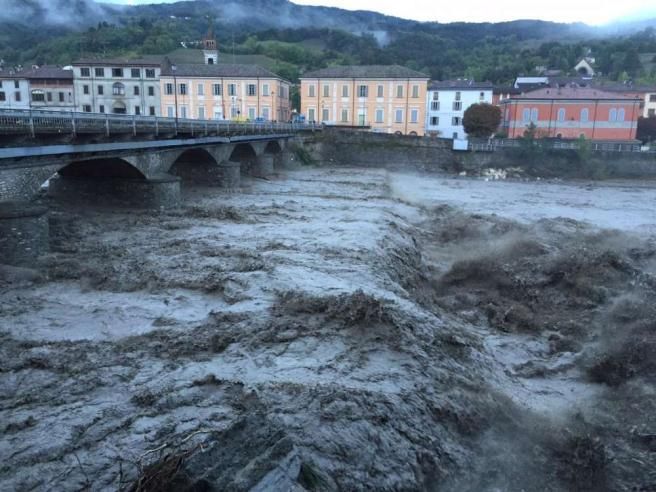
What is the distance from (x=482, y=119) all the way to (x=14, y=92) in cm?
5738

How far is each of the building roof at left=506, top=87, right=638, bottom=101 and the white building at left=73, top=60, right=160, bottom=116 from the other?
42824 millimetres

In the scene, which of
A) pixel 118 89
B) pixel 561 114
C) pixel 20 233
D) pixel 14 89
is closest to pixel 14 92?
pixel 14 89

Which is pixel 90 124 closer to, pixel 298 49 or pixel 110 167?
pixel 110 167

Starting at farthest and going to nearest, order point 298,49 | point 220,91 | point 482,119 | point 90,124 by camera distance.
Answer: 1. point 298,49
2. point 220,91
3. point 482,119
4. point 90,124

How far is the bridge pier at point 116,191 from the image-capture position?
25.8m

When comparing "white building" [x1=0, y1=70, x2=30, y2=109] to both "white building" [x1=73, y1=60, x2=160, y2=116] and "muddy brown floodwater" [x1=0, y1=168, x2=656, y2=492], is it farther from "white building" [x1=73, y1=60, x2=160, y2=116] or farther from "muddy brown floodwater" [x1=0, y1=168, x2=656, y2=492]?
"muddy brown floodwater" [x1=0, y1=168, x2=656, y2=492]

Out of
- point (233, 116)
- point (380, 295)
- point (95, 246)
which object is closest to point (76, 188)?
point (95, 246)

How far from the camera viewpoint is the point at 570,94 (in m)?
63.9

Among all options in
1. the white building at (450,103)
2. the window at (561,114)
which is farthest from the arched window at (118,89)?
the window at (561,114)

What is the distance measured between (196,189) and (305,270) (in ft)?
64.7

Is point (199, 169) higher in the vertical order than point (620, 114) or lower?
lower

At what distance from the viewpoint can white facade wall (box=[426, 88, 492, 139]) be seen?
2808 inches

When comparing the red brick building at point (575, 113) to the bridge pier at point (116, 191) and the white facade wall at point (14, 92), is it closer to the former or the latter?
the bridge pier at point (116, 191)

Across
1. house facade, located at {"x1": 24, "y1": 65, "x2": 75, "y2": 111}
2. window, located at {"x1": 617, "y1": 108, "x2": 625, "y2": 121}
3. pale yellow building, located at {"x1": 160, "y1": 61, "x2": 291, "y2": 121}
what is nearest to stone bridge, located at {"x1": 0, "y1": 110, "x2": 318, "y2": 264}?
pale yellow building, located at {"x1": 160, "y1": 61, "x2": 291, "y2": 121}
